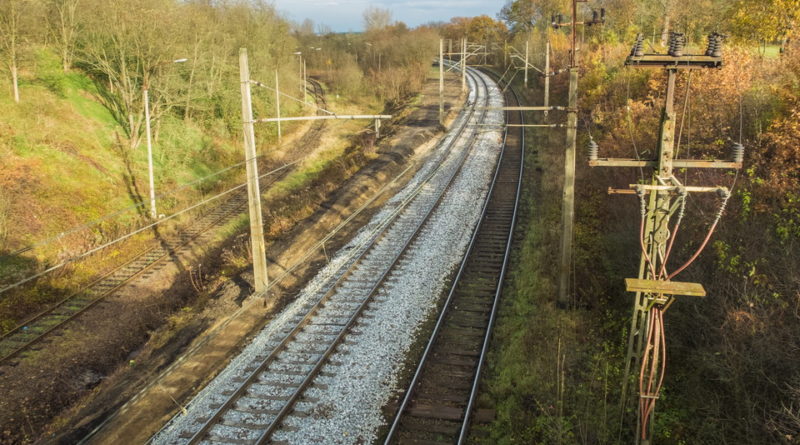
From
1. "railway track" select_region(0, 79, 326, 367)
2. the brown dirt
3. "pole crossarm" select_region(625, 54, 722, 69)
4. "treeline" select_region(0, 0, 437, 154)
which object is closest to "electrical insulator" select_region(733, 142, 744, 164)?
"pole crossarm" select_region(625, 54, 722, 69)

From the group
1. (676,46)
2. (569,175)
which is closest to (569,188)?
(569,175)

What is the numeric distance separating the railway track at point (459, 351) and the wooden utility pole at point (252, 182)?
17.6 ft

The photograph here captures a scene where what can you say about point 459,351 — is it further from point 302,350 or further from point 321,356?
point 302,350

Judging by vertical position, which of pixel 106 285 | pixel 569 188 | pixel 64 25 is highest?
pixel 64 25

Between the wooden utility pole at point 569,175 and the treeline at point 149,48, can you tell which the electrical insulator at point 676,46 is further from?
the treeline at point 149,48

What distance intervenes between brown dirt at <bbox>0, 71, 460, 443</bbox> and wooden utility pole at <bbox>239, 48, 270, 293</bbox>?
2.97ft

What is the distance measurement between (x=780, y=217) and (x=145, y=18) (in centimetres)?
2877

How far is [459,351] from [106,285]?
1332 cm

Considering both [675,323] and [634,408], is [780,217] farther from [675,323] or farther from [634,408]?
[634,408]

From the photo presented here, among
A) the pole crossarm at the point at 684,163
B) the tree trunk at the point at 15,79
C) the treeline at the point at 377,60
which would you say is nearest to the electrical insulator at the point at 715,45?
the pole crossarm at the point at 684,163

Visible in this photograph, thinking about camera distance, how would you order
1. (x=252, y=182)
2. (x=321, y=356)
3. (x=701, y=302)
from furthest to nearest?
1. (x=252, y=182)
2. (x=321, y=356)
3. (x=701, y=302)

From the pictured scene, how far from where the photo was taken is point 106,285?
18.9 meters

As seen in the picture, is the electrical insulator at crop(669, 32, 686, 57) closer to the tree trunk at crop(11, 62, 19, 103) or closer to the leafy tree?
the leafy tree

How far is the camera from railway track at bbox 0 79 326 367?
15242mm
